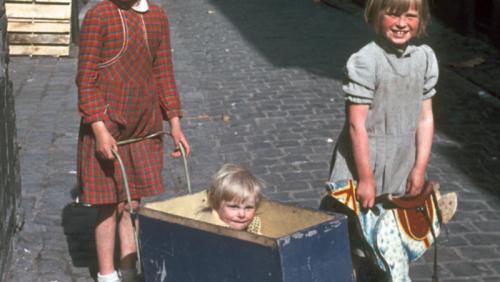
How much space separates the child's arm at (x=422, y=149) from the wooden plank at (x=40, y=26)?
8.19m

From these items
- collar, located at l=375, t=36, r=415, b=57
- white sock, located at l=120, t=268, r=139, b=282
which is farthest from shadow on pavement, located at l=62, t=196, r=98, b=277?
collar, located at l=375, t=36, r=415, b=57

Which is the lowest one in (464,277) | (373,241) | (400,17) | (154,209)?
(464,277)

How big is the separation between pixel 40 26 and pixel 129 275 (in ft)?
24.8

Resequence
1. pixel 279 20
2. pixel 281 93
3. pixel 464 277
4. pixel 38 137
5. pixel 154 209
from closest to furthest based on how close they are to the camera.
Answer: pixel 154 209 → pixel 464 277 → pixel 38 137 → pixel 281 93 → pixel 279 20

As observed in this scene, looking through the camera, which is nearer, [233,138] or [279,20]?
[233,138]

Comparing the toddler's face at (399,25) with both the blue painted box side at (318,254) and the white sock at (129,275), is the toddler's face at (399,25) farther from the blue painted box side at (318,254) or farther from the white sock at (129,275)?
the white sock at (129,275)

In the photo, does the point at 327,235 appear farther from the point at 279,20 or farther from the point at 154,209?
the point at 279,20

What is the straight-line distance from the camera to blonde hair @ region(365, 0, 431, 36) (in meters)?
A: 4.42

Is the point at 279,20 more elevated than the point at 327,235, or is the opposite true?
the point at 327,235

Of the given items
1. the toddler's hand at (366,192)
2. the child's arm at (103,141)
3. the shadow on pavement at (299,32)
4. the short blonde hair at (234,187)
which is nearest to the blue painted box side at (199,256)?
the short blonde hair at (234,187)

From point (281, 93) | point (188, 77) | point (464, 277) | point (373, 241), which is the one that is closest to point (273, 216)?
point (373, 241)

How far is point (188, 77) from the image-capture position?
1105 centimetres

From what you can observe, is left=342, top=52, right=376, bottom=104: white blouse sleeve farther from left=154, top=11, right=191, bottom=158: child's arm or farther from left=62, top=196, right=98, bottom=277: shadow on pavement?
left=62, top=196, right=98, bottom=277: shadow on pavement

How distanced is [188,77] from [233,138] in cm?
258
